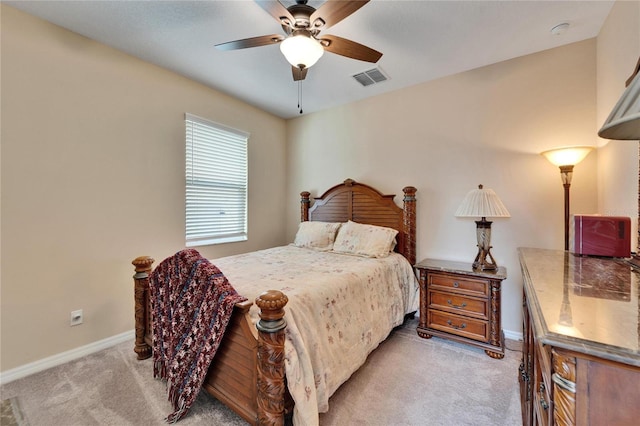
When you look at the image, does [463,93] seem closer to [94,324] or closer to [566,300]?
[566,300]

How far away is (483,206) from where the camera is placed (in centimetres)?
232

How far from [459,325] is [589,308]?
1.90 m

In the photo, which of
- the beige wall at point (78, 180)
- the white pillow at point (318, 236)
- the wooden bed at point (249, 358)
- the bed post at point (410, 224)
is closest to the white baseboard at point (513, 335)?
the bed post at point (410, 224)

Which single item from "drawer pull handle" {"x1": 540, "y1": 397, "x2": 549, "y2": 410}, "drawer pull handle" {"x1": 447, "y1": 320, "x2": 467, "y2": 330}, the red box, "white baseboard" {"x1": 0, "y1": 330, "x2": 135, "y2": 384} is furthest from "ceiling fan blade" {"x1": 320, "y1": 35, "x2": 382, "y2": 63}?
"white baseboard" {"x1": 0, "y1": 330, "x2": 135, "y2": 384}

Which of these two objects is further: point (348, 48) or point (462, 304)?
point (462, 304)

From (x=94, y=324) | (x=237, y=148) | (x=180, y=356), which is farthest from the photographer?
(x=237, y=148)

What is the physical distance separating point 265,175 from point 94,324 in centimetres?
261

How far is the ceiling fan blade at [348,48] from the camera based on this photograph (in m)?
1.78

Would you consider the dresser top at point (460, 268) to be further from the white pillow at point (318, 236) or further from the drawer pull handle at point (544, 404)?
the drawer pull handle at point (544, 404)

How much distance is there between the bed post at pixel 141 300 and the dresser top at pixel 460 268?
246 centimetres

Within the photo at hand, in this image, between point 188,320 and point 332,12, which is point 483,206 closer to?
point 332,12

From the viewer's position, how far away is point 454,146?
293 cm

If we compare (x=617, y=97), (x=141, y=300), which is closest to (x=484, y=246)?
(x=617, y=97)

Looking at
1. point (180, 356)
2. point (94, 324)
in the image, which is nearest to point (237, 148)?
point (94, 324)
